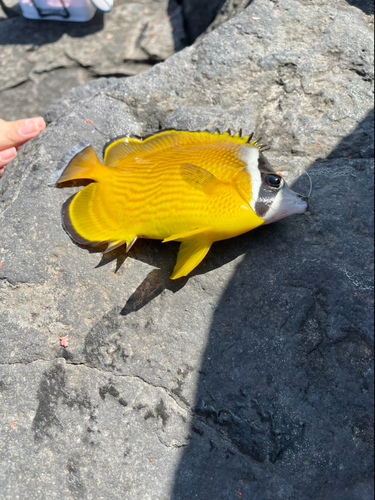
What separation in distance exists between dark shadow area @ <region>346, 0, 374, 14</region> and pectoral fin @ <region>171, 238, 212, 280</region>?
2.30 meters

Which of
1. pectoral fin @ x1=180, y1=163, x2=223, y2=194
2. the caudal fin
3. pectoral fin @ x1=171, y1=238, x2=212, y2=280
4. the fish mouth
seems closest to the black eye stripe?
the fish mouth

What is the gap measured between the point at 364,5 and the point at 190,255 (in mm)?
2464

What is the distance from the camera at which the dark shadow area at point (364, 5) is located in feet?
10.3

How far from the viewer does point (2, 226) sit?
2.46 metres

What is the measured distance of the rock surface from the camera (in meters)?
2.05

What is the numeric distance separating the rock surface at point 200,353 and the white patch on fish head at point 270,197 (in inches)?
9.3

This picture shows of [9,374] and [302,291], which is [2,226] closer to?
[9,374]

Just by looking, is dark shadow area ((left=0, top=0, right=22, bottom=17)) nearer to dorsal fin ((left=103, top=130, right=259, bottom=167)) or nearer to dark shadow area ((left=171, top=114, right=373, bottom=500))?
dorsal fin ((left=103, top=130, right=259, bottom=167))

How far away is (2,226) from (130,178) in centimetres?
81

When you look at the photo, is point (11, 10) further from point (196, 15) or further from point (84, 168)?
point (84, 168)

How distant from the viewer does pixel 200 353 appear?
219cm

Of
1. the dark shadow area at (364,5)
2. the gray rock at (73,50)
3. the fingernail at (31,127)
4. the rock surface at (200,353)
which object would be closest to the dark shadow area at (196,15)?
the gray rock at (73,50)

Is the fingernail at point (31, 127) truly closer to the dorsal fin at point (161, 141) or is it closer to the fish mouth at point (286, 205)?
the dorsal fin at point (161, 141)

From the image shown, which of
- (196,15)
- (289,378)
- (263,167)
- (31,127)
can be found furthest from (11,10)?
(289,378)
